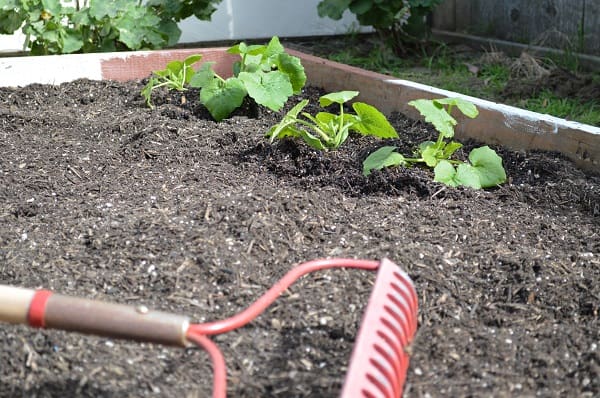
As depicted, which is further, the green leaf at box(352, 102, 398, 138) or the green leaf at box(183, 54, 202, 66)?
the green leaf at box(183, 54, 202, 66)

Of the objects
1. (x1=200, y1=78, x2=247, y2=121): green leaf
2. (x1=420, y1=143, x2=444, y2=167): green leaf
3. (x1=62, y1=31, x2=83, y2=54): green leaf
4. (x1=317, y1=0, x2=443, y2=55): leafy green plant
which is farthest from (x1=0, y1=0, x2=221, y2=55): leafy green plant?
(x1=420, y1=143, x2=444, y2=167): green leaf

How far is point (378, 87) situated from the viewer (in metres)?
3.38

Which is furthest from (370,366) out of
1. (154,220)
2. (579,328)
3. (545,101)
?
Answer: (545,101)

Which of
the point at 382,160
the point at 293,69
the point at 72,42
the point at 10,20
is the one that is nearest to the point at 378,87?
the point at 293,69

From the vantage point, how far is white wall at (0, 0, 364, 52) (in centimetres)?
529

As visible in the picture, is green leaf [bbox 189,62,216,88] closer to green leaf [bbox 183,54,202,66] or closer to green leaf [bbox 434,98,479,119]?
green leaf [bbox 183,54,202,66]

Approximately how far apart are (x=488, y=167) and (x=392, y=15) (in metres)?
2.55

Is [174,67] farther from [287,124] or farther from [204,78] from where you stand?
[287,124]

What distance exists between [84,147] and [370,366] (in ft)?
6.32

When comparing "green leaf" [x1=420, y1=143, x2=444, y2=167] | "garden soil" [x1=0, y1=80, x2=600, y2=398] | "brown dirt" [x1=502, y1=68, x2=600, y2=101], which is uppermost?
"green leaf" [x1=420, y1=143, x2=444, y2=167]

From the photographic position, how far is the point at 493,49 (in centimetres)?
489

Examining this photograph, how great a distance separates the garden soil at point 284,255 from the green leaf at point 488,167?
7cm

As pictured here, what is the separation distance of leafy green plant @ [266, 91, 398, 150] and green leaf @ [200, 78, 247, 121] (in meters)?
0.42

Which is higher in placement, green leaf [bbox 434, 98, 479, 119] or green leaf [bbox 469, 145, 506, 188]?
green leaf [bbox 434, 98, 479, 119]
